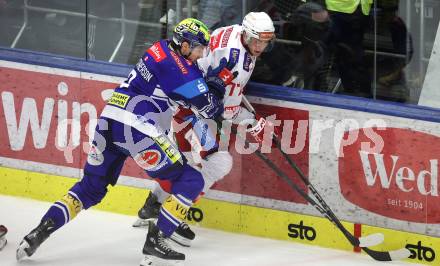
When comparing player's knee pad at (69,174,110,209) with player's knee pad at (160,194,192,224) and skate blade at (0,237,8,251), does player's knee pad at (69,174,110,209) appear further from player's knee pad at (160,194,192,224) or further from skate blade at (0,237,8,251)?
skate blade at (0,237,8,251)

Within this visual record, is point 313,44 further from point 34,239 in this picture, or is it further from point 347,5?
point 34,239

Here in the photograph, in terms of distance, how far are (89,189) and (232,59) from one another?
1.13m

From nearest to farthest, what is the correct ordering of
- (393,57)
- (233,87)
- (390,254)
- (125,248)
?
(390,254), (393,57), (233,87), (125,248)

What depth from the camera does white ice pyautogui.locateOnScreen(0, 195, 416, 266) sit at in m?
7.34

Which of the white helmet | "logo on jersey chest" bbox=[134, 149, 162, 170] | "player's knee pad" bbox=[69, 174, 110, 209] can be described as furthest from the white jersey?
"player's knee pad" bbox=[69, 174, 110, 209]

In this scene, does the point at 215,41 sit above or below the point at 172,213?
above

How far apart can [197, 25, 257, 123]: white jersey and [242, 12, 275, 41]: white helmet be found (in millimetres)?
134

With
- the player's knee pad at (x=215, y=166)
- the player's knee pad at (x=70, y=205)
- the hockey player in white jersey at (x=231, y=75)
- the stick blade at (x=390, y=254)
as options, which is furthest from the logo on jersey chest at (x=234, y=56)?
the stick blade at (x=390, y=254)

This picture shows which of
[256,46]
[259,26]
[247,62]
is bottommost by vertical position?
[247,62]

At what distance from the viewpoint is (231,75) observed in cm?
747

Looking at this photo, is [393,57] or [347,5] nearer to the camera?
[393,57]

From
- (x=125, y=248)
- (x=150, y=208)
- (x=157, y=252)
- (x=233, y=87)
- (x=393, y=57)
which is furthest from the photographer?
(x=150, y=208)

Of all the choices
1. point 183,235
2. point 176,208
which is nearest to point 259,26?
point 176,208

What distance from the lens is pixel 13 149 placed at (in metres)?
8.53
